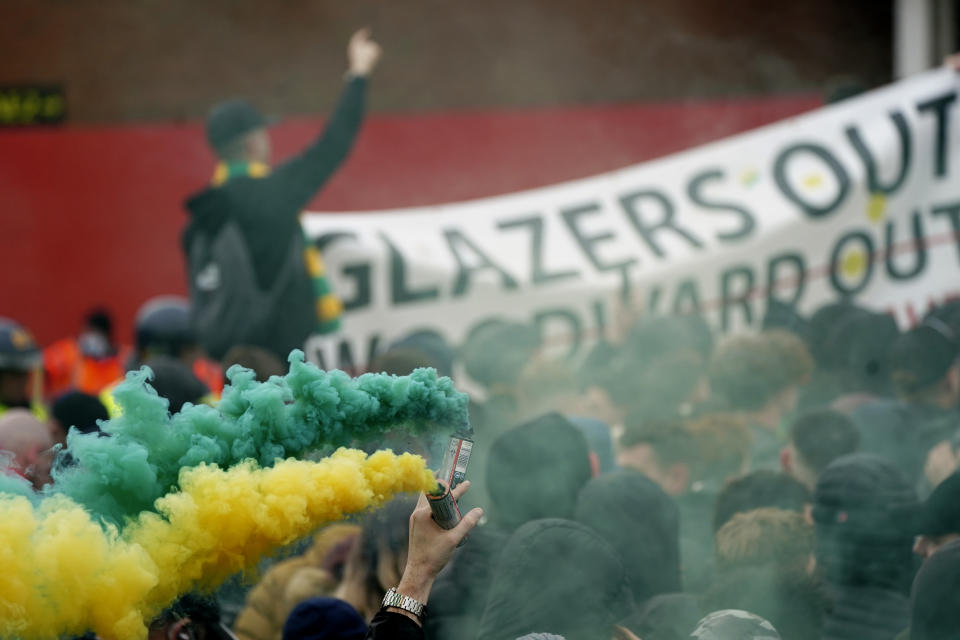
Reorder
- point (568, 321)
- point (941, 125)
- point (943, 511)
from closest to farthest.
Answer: point (943, 511)
point (941, 125)
point (568, 321)

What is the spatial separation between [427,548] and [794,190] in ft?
13.9

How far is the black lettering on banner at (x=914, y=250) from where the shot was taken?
17.3 ft

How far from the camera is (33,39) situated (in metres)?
10.6

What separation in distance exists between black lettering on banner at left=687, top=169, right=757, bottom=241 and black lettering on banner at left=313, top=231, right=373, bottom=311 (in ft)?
5.22

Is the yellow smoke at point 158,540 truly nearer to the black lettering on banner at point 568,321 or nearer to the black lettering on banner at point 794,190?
the black lettering on banner at point 568,321

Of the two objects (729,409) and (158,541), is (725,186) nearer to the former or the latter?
(729,409)

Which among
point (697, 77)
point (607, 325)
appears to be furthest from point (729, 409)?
point (697, 77)

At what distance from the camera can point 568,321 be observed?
5.61m

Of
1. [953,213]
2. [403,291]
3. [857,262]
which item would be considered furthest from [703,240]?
[403,291]

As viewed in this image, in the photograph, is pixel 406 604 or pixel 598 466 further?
pixel 598 466

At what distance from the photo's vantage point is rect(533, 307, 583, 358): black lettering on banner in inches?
220

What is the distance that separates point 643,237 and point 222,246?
1955 millimetres

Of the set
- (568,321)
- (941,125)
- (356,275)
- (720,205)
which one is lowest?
(568,321)

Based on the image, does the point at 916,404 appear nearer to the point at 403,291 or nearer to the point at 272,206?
the point at 403,291
